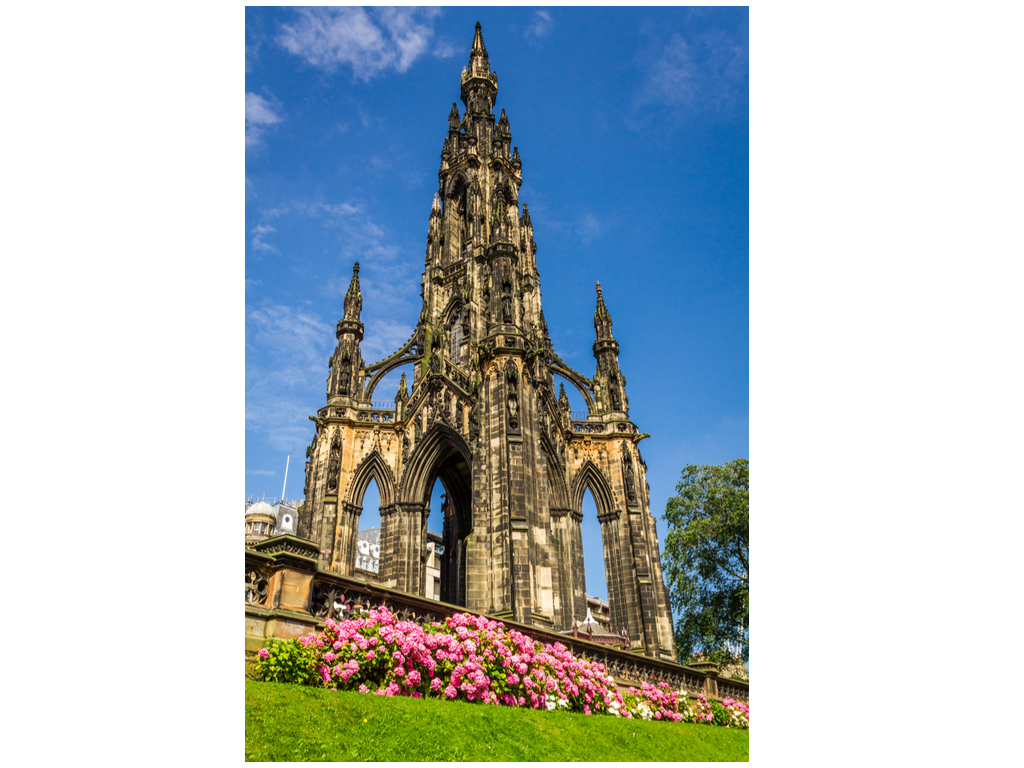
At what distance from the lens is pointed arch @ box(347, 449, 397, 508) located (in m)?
26.2

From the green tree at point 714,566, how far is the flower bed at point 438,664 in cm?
1835

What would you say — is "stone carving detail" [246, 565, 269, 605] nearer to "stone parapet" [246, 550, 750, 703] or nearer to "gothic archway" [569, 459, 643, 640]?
"stone parapet" [246, 550, 750, 703]

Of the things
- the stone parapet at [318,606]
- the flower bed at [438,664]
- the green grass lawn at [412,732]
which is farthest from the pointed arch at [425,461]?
the green grass lawn at [412,732]

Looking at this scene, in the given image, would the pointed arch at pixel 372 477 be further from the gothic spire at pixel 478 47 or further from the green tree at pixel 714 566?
the gothic spire at pixel 478 47

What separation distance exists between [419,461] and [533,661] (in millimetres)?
17533

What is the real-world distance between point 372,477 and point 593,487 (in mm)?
9427

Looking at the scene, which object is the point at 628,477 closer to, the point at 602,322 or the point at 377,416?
the point at 602,322

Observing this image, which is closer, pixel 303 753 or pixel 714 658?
pixel 303 753

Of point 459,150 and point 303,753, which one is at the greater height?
point 459,150

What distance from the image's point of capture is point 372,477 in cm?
2709

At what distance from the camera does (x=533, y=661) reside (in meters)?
9.09

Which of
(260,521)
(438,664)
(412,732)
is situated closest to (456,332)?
(438,664)

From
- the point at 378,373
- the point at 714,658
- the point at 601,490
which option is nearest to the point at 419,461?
the point at 378,373

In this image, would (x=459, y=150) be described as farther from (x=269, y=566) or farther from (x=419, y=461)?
(x=269, y=566)
